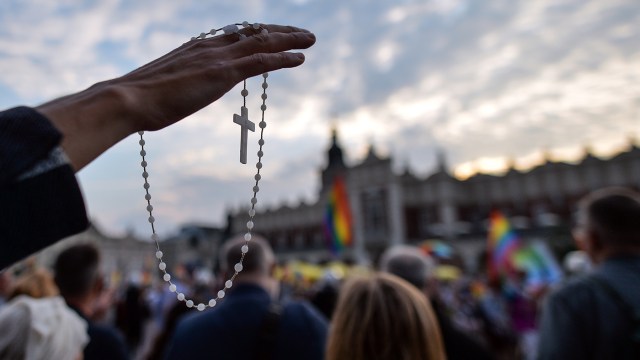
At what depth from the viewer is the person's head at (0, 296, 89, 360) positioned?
2.19 m

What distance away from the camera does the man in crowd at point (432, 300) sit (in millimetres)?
3691

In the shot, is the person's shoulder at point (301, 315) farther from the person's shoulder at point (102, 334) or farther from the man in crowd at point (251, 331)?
the person's shoulder at point (102, 334)

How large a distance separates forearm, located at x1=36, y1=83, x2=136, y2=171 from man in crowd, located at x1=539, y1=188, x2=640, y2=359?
2.74 m

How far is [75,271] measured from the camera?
3.33m

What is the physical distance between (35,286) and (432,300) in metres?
3.17

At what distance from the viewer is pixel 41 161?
801 mm

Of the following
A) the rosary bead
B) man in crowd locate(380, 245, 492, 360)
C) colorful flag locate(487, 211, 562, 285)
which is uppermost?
the rosary bead

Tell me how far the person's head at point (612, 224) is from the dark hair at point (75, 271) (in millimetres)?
3326

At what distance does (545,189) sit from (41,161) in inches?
1524

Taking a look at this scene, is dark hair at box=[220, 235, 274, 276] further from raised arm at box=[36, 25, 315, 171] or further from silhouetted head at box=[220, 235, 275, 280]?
raised arm at box=[36, 25, 315, 171]

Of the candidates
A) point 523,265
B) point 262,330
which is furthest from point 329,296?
point 523,265

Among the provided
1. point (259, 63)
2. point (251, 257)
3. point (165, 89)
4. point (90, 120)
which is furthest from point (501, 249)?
point (90, 120)

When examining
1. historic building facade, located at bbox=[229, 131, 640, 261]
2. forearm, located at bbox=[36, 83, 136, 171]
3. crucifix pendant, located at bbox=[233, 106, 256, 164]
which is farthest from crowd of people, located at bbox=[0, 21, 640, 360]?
historic building facade, located at bbox=[229, 131, 640, 261]

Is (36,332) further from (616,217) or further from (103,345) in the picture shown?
(616,217)
